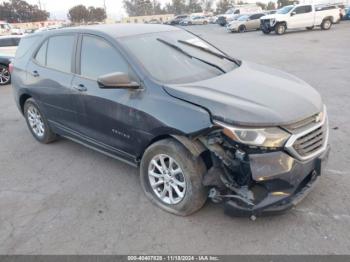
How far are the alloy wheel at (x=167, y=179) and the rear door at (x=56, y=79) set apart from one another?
4.89ft

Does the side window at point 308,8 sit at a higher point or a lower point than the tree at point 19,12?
lower

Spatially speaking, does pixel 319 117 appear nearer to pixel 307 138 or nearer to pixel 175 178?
pixel 307 138

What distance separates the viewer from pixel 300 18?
2298 cm

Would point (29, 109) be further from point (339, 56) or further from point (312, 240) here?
point (339, 56)

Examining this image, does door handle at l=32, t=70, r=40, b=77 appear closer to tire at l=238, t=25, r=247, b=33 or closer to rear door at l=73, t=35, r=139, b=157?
rear door at l=73, t=35, r=139, b=157

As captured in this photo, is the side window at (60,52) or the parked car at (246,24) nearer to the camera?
the side window at (60,52)

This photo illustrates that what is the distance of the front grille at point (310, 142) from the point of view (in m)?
2.85

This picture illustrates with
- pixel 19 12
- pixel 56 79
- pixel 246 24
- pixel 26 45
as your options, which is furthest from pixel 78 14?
pixel 56 79

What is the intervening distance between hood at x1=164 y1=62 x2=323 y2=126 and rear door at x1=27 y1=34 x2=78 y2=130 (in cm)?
171

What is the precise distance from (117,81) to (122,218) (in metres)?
1.39

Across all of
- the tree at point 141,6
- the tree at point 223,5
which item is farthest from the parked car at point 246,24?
the tree at point 141,6

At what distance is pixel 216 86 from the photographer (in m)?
3.34

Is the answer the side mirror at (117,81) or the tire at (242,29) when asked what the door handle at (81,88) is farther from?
the tire at (242,29)

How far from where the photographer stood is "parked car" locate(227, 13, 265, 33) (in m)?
29.0
